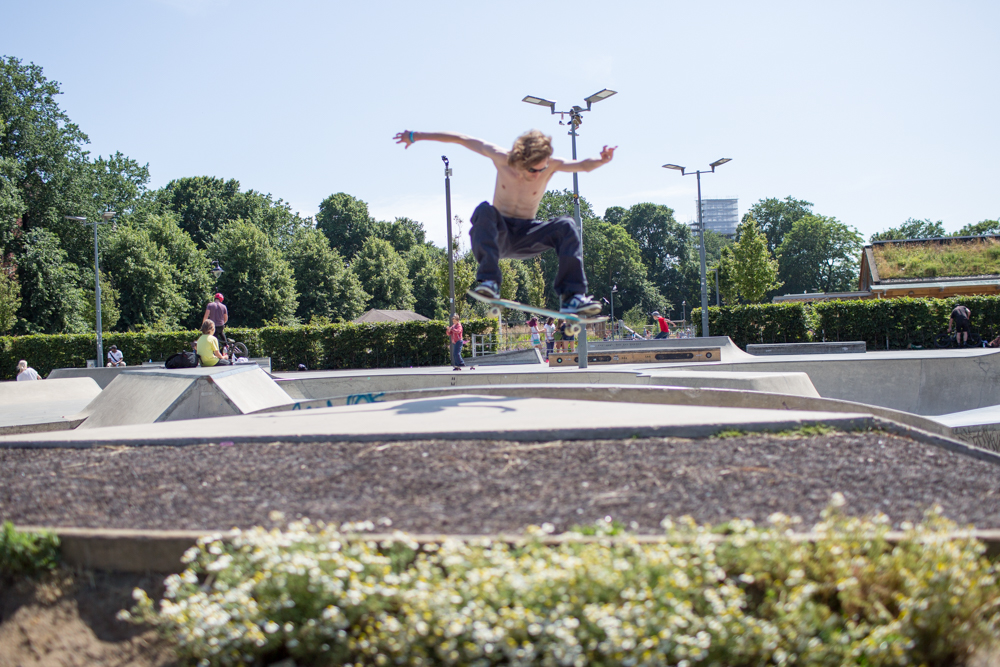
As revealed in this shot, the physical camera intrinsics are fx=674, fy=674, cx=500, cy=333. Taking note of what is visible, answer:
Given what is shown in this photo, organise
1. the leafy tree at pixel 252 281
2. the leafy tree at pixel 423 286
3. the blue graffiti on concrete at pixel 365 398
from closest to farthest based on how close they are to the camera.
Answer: the blue graffiti on concrete at pixel 365 398 → the leafy tree at pixel 252 281 → the leafy tree at pixel 423 286

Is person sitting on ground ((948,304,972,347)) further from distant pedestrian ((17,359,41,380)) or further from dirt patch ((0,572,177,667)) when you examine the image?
distant pedestrian ((17,359,41,380))

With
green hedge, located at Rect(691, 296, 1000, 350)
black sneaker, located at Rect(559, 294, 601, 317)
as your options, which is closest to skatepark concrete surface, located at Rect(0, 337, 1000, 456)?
black sneaker, located at Rect(559, 294, 601, 317)

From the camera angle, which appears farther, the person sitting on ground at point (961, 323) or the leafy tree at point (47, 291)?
the leafy tree at point (47, 291)

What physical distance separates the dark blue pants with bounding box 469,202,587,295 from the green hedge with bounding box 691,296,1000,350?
24.8 meters

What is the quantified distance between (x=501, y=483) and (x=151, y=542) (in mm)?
1775

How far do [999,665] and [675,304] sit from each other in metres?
95.9

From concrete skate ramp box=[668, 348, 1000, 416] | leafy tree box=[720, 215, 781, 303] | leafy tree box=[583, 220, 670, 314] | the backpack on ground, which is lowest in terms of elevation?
concrete skate ramp box=[668, 348, 1000, 416]

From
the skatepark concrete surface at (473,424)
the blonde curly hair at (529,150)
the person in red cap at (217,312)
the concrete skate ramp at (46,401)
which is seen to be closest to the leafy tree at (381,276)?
the concrete skate ramp at (46,401)

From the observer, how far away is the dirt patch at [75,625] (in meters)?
3.06

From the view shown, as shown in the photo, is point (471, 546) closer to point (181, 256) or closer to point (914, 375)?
point (914, 375)

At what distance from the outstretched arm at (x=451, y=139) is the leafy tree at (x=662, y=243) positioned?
91787mm

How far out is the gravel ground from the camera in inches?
134

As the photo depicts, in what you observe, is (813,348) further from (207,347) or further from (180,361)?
(180,361)

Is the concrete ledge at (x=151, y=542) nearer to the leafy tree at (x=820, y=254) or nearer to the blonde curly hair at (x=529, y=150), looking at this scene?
the blonde curly hair at (x=529, y=150)
